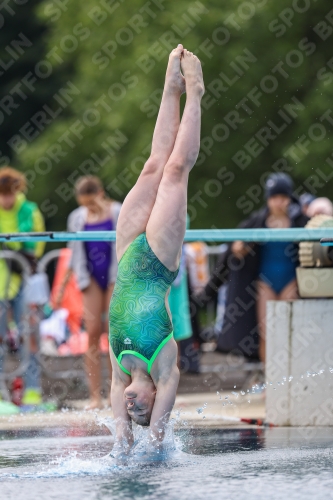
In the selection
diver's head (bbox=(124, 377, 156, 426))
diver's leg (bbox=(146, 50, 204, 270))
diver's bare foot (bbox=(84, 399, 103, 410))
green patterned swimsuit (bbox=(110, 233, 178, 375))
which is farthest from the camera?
diver's bare foot (bbox=(84, 399, 103, 410))

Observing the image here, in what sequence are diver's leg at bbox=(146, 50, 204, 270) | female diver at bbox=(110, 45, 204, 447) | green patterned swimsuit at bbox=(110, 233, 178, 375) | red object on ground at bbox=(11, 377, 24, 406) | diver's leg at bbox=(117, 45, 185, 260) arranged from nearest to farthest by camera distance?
female diver at bbox=(110, 45, 204, 447) < green patterned swimsuit at bbox=(110, 233, 178, 375) < diver's leg at bbox=(146, 50, 204, 270) < diver's leg at bbox=(117, 45, 185, 260) < red object on ground at bbox=(11, 377, 24, 406)

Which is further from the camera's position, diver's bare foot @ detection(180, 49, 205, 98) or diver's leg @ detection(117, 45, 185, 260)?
diver's bare foot @ detection(180, 49, 205, 98)

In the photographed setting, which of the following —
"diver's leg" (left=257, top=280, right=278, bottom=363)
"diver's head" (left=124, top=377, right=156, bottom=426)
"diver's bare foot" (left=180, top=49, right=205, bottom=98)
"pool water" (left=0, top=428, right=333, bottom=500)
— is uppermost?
"diver's bare foot" (left=180, top=49, right=205, bottom=98)

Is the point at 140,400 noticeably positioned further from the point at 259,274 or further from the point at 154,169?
the point at 259,274

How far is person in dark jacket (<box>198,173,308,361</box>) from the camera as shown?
10234mm

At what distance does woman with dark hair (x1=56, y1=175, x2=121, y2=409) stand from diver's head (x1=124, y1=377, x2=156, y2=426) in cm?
416

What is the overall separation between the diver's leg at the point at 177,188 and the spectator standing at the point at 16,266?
4327mm

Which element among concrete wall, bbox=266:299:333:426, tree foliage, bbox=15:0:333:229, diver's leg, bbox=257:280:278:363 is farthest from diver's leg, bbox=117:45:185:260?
tree foliage, bbox=15:0:333:229

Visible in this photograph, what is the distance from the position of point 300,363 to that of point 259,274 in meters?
2.81

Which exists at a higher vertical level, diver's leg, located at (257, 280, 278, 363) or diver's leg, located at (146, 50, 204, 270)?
diver's leg, located at (146, 50, 204, 270)

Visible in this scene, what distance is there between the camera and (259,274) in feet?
34.6

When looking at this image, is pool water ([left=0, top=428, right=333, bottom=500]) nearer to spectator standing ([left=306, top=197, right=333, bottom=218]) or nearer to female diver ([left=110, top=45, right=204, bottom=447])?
female diver ([left=110, top=45, right=204, bottom=447])

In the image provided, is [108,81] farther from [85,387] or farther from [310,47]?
[85,387]

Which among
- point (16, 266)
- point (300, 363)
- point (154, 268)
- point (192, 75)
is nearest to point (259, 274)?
point (16, 266)
